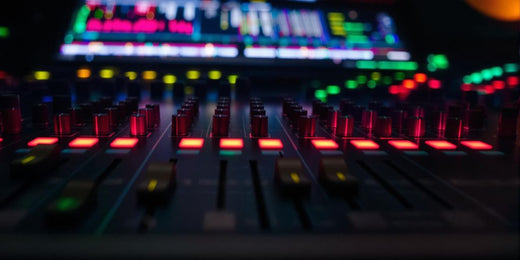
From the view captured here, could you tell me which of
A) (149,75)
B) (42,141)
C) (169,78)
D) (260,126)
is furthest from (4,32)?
(260,126)

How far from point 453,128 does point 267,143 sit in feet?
2.32

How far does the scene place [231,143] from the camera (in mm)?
1296

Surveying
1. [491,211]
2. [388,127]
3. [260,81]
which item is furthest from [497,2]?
[491,211]

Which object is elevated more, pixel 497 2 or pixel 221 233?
pixel 497 2

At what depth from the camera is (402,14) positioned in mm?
3906

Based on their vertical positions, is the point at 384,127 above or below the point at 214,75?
below

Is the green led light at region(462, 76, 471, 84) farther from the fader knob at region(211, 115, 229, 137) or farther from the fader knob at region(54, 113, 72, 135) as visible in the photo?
the fader knob at region(54, 113, 72, 135)

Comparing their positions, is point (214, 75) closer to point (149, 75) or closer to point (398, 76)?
point (149, 75)

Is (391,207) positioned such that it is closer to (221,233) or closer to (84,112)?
(221,233)

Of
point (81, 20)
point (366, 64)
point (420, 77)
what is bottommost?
point (420, 77)

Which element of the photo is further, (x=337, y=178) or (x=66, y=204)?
(x=337, y=178)

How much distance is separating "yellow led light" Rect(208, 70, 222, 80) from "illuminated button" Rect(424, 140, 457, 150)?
2104 mm

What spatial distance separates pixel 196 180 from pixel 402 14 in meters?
3.62

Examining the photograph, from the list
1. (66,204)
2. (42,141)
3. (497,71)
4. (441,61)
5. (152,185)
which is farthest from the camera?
(441,61)
